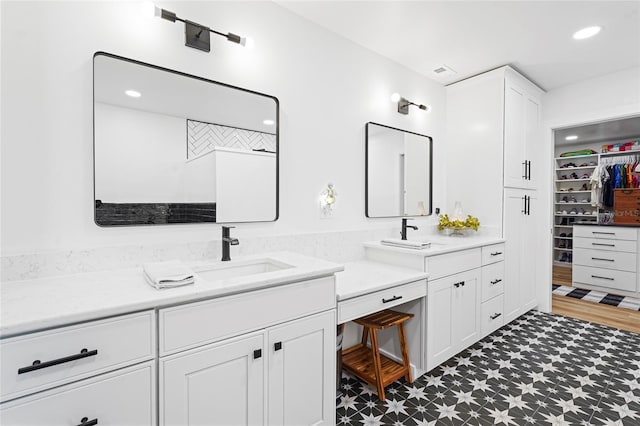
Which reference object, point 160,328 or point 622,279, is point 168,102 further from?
point 622,279

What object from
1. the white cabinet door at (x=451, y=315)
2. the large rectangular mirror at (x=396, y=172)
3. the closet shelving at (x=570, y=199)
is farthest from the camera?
the closet shelving at (x=570, y=199)

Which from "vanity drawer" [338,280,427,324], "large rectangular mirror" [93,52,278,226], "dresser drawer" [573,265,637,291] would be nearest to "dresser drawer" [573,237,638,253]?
"dresser drawer" [573,265,637,291]

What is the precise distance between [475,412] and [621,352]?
1769mm

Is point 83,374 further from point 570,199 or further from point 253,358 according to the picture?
point 570,199

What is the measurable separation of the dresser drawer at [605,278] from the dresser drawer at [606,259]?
0.06 metres

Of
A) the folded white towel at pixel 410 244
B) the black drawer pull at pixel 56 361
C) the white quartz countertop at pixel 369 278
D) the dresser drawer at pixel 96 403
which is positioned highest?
the folded white towel at pixel 410 244

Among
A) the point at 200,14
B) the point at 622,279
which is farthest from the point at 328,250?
the point at 622,279

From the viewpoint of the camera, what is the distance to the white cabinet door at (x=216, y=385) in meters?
1.15

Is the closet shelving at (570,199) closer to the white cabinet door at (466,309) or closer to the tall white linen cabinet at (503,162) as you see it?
the tall white linen cabinet at (503,162)

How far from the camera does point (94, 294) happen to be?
1.14 m

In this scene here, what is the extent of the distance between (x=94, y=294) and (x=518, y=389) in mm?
2513

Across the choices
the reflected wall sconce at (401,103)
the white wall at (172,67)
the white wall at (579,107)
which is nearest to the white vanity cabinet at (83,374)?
the white wall at (172,67)

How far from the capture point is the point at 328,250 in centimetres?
236

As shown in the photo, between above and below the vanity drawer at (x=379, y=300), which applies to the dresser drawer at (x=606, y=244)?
above
